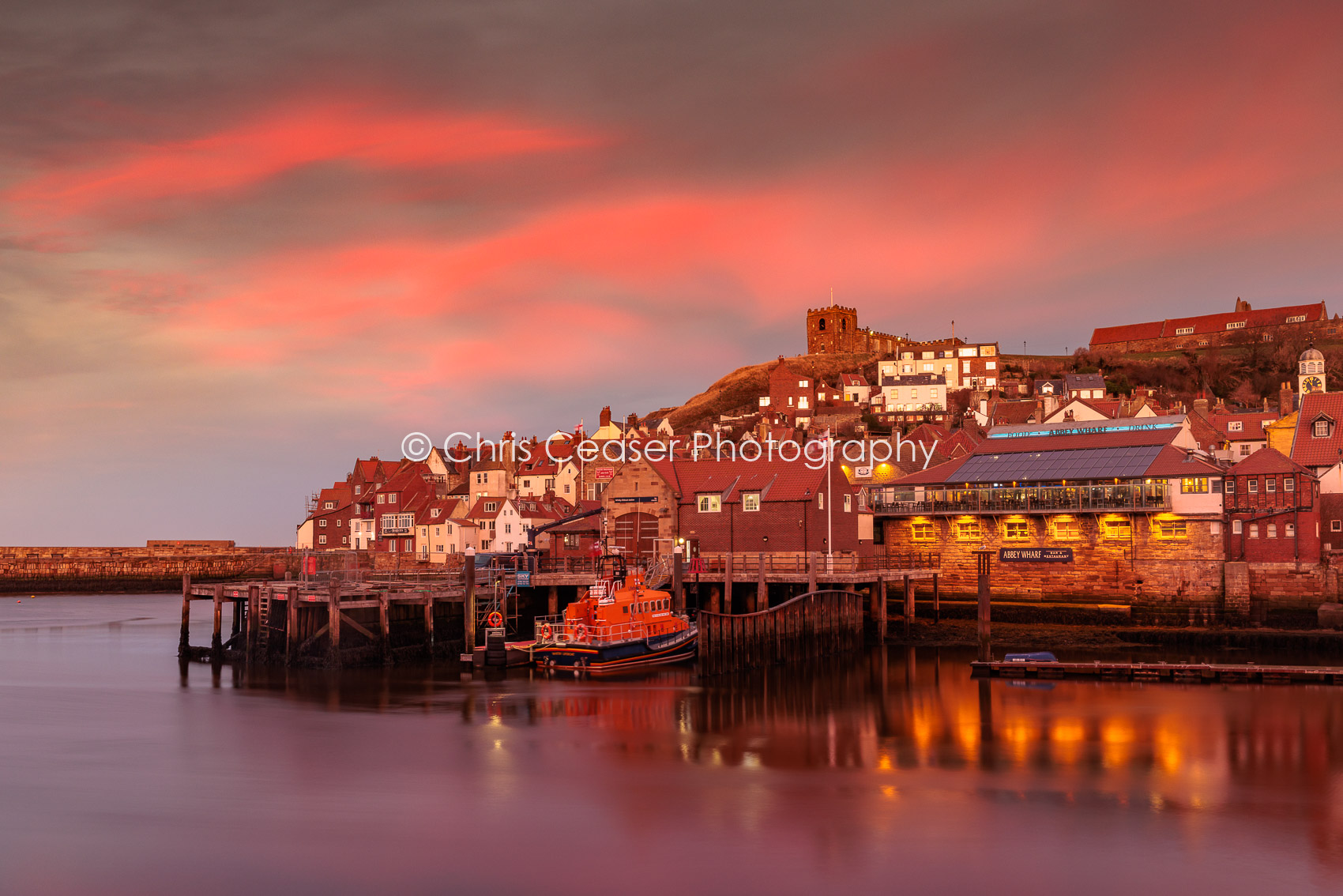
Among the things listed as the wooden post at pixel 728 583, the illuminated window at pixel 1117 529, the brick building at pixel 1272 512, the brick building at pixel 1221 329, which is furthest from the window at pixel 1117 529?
the brick building at pixel 1221 329

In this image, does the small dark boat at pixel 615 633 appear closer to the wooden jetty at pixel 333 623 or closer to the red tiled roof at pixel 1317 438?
the wooden jetty at pixel 333 623

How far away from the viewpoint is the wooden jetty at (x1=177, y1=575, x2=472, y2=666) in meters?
42.9

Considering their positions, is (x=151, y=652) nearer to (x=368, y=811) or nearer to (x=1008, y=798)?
(x=368, y=811)

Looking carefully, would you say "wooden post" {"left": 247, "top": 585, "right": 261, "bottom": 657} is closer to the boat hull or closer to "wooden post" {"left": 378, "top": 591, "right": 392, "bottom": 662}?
"wooden post" {"left": 378, "top": 591, "right": 392, "bottom": 662}

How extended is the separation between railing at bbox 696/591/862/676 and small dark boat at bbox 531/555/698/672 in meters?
1.58

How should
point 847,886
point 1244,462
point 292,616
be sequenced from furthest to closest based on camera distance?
point 1244,462 < point 292,616 < point 847,886

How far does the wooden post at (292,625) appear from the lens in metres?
42.6

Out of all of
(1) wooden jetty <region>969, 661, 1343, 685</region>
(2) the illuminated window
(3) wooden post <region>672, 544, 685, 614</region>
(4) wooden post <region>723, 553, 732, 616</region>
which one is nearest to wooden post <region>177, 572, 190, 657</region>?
(3) wooden post <region>672, 544, 685, 614</region>

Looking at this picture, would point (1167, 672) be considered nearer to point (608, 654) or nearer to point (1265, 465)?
point (1265, 465)

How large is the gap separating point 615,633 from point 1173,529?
27870 millimetres

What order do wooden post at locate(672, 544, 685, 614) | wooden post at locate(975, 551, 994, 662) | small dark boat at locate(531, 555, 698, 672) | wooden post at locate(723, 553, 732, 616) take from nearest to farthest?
small dark boat at locate(531, 555, 698, 672)
wooden post at locate(975, 551, 994, 662)
wooden post at locate(672, 544, 685, 614)
wooden post at locate(723, 553, 732, 616)

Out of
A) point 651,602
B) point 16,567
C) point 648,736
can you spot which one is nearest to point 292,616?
point 651,602

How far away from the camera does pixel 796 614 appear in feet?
150

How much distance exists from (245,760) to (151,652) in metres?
27.3
